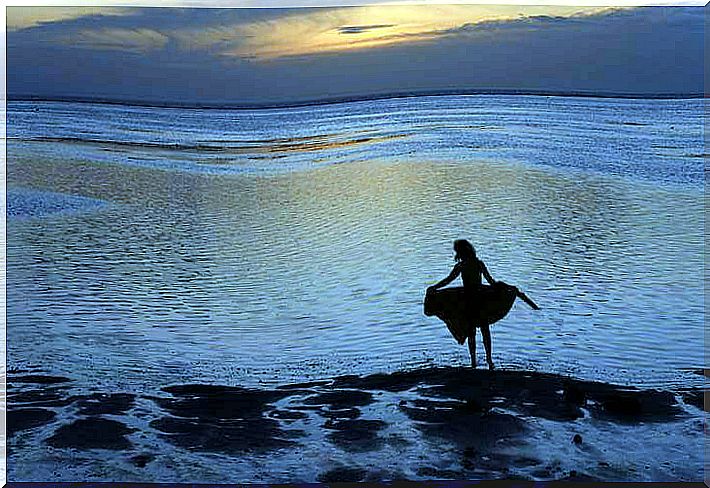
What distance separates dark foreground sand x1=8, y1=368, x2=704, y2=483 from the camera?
363cm

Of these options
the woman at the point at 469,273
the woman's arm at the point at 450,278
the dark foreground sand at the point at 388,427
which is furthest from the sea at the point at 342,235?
the woman's arm at the point at 450,278

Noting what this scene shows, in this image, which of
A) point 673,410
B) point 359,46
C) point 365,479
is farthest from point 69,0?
→ point 673,410

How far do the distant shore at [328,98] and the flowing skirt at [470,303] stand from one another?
1402 mm

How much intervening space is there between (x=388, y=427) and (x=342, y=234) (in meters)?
1.46

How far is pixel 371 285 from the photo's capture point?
15.8ft

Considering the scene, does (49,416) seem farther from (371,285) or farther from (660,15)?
(660,15)

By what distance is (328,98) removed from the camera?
15.9ft

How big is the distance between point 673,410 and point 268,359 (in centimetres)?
175

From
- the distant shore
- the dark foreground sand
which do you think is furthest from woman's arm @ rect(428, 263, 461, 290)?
the distant shore

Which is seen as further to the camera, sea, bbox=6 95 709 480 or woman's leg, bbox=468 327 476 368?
sea, bbox=6 95 709 480

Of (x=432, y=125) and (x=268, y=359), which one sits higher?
(x=432, y=125)

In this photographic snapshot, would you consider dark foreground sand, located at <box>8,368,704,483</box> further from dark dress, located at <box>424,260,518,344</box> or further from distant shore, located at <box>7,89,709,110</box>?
distant shore, located at <box>7,89,709,110</box>

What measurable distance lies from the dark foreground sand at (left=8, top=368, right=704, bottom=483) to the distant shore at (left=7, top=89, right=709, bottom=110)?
1.36m

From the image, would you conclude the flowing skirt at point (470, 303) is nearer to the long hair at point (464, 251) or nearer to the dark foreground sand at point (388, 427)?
the long hair at point (464, 251)
